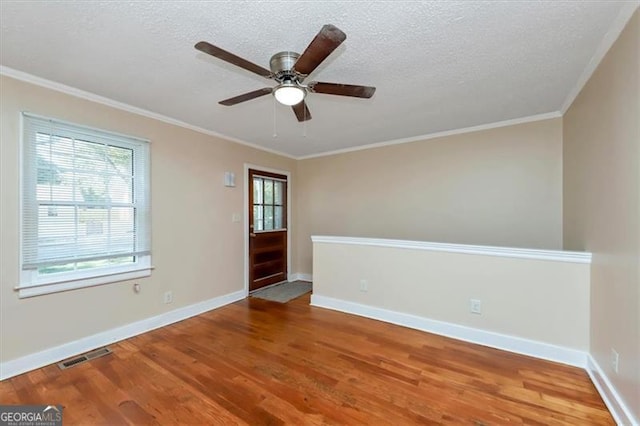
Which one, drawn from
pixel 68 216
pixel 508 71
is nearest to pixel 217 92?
pixel 68 216

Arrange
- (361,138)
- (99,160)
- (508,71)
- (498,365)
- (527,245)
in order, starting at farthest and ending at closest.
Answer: (361,138)
(527,245)
(99,160)
(498,365)
(508,71)

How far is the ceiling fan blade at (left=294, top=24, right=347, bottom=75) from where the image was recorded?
51.0 inches

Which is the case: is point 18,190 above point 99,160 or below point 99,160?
below

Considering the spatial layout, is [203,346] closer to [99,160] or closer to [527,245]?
[99,160]

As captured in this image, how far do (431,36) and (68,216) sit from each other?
3222 millimetres

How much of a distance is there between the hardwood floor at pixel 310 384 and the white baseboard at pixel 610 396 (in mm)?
51

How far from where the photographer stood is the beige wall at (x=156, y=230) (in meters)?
2.17

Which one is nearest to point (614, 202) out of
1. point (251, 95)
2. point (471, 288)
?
point (471, 288)

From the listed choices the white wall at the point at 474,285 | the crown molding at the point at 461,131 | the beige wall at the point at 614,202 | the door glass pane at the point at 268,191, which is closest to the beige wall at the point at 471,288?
the white wall at the point at 474,285

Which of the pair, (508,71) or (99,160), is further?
(99,160)

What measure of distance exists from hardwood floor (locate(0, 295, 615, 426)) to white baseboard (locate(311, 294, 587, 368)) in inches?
Answer: 4.2

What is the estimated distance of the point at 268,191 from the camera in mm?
4762

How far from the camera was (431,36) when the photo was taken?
1732 millimetres

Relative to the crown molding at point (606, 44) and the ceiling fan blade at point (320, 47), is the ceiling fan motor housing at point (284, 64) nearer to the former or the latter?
the ceiling fan blade at point (320, 47)
